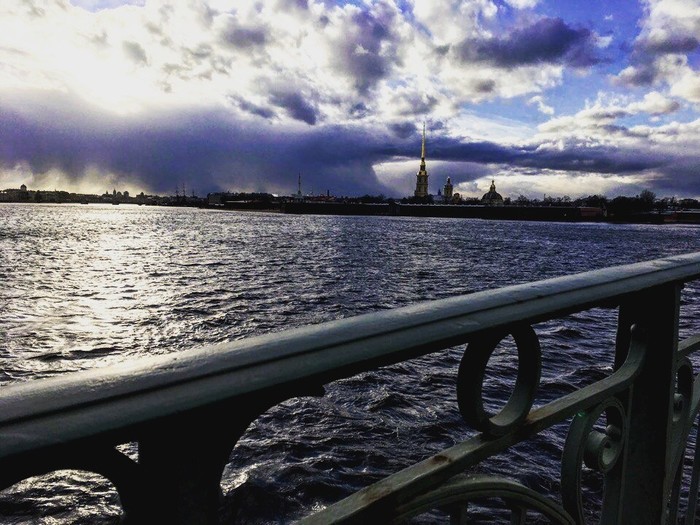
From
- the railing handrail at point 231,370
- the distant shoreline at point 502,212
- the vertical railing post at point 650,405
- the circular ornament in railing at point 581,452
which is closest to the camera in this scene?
the railing handrail at point 231,370

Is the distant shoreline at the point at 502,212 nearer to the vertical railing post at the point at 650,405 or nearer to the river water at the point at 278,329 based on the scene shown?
the river water at the point at 278,329

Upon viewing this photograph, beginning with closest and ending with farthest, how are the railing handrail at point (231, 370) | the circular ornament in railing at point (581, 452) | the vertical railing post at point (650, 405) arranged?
1. the railing handrail at point (231, 370)
2. the circular ornament in railing at point (581, 452)
3. the vertical railing post at point (650, 405)

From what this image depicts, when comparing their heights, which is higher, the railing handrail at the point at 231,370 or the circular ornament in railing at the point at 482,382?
the railing handrail at the point at 231,370

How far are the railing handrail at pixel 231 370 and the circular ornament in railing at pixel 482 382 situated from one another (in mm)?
33

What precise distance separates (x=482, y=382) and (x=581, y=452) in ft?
1.93

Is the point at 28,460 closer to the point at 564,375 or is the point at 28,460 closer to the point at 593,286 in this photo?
the point at 593,286

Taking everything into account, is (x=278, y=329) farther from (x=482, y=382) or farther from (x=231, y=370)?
(x=231, y=370)

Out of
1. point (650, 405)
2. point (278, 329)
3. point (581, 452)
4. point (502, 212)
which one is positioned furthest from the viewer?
point (502, 212)

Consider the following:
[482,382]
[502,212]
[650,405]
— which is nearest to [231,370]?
[482,382]

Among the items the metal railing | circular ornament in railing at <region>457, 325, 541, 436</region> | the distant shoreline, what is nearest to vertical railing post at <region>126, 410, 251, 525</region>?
the metal railing

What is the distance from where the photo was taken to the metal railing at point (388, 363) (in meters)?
0.58

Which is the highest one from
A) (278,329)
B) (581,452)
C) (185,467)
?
(185,467)

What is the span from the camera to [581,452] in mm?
1325

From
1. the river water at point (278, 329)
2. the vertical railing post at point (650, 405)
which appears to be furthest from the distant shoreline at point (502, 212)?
the vertical railing post at point (650, 405)
